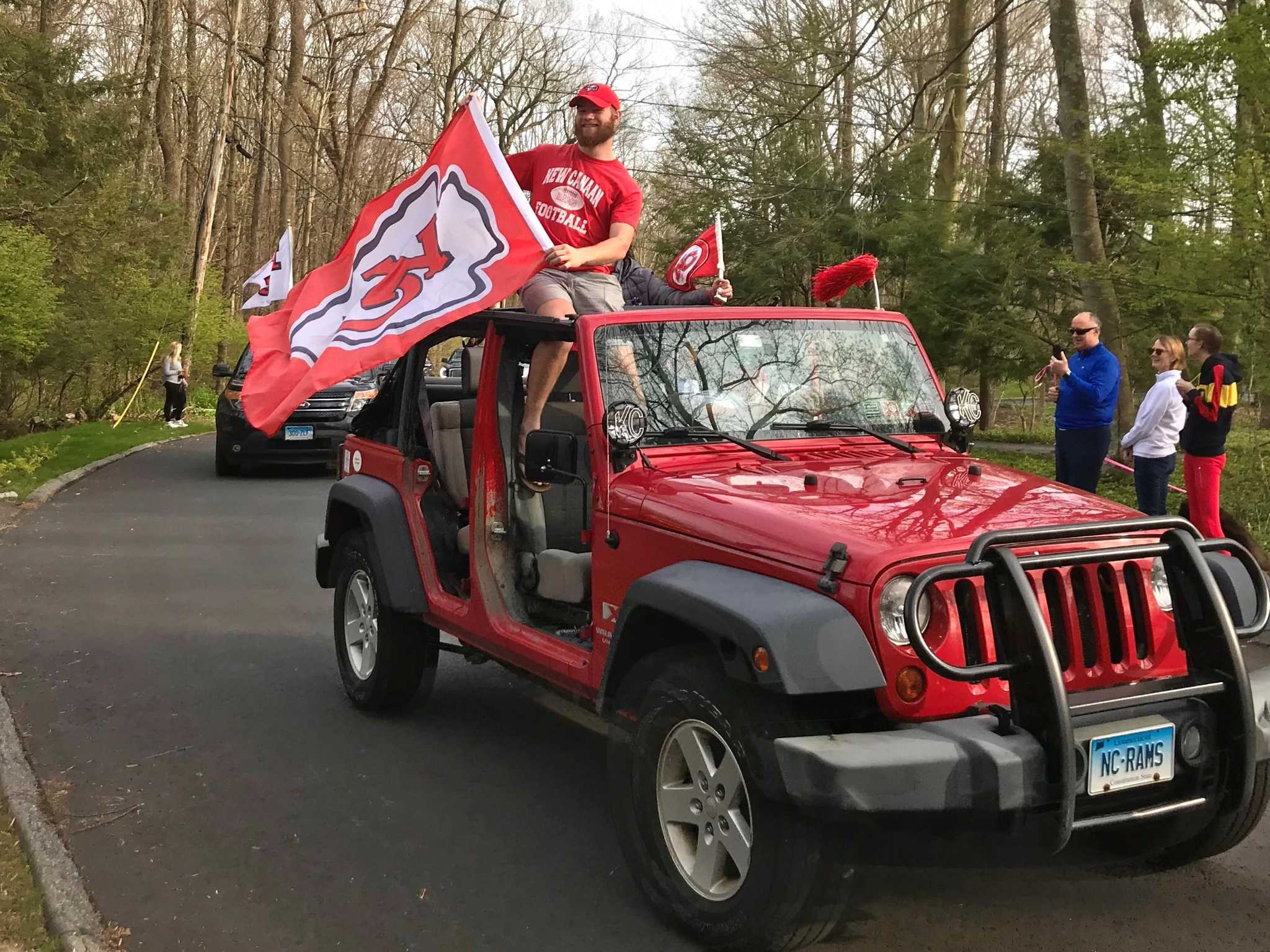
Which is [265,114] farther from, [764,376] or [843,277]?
[764,376]

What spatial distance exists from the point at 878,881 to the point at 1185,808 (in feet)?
3.98

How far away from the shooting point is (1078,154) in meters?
15.6

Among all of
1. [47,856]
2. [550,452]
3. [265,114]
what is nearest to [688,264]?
[550,452]

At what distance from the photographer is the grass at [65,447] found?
16.0m

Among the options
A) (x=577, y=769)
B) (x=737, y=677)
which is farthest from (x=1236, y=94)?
(x=737, y=677)

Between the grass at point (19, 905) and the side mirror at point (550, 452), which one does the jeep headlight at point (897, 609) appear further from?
the grass at point (19, 905)

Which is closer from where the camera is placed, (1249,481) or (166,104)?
(1249,481)

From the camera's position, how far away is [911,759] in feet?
10.4

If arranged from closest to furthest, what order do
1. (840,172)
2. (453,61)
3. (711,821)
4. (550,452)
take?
(711,821) → (550,452) → (840,172) → (453,61)

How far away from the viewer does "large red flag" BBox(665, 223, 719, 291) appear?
6.34 metres

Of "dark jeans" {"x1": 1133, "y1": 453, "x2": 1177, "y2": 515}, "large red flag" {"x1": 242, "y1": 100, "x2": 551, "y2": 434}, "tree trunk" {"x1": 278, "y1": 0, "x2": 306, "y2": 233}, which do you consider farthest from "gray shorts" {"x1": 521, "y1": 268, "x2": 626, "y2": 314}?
"tree trunk" {"x1": 278, "y1": 0, "x2": 306, "y2": 233}

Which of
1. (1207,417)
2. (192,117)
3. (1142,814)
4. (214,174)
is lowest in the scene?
(1142,814)

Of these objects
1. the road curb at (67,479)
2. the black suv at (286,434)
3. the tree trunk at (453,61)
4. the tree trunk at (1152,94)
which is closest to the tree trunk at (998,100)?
the tree trunk at (1152,94)

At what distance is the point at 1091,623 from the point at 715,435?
5.18 feet
